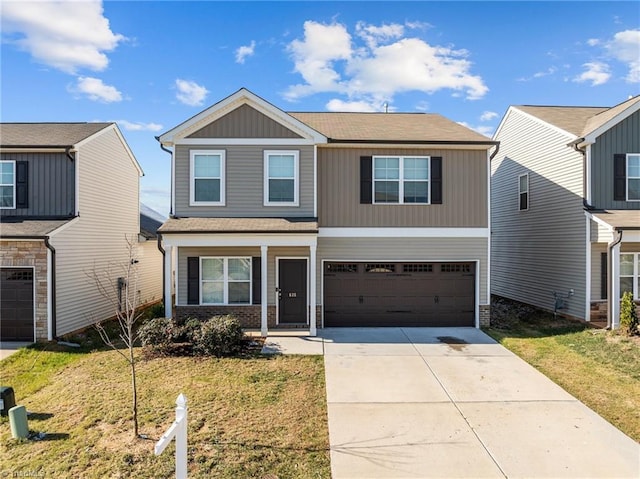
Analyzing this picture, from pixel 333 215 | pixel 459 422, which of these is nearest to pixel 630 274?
pixel 333 215

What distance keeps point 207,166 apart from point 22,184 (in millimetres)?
5710

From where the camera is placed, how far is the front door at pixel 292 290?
1141 centimetres

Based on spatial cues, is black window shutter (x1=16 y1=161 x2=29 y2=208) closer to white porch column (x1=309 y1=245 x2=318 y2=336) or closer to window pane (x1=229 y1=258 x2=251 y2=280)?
window pane (x1=229 y1=258 x2=251 y2=280)

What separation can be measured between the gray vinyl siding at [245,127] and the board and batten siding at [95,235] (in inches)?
178

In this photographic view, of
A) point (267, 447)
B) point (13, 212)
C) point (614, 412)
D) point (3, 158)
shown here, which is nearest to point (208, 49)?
point (3, 158)

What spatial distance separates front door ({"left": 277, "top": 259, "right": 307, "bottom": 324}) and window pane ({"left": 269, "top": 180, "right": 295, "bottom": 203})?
194 centimetres

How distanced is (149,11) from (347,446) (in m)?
12.1

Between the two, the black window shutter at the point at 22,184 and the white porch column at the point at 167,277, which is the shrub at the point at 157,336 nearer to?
the white porch column at the point at 167,277

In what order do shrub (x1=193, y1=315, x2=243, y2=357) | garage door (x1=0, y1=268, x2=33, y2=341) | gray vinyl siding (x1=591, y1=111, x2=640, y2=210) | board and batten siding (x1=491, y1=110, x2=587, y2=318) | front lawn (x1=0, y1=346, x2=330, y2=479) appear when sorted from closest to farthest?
front lawn (x1=0, y1=346, x2=330, y2=479), shrub (x1=193, y1=315, x2=243, y2=357), garage door (x1=0, y1=268, x2=33, y2=341), gray vinyl siding (x1=591, y1=111, x2=640, y2=210), board and batten siding (x1=491, y1=110, x2=587, y2=318)

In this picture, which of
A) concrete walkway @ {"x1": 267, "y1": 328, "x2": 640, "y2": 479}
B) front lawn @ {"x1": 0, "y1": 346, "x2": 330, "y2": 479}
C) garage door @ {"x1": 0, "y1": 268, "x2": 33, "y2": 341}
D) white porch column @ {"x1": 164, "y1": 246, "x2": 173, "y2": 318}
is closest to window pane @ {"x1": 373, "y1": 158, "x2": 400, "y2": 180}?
concrete walkway @ {"x1": 267, "y1": 328, "x2": 640, "y2": 479}

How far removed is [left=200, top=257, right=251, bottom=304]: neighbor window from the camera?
11.3m

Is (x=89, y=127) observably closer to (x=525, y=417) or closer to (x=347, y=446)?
(x=347, y=446)

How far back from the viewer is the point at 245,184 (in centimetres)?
1130

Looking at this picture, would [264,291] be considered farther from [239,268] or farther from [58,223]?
[58,223]
